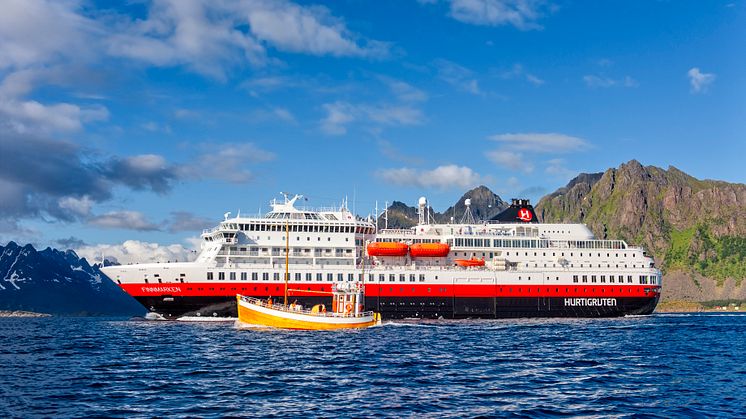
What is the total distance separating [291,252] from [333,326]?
43.0ft

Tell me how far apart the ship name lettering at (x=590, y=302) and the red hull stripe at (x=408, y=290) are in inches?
16.0

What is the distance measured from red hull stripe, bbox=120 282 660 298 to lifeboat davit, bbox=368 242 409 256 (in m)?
3.29

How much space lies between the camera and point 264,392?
2500cm

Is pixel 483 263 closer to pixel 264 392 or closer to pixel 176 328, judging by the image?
pixel 176 328

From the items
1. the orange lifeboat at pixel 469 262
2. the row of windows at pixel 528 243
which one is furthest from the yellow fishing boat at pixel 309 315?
the row of windows at pixel 528 243

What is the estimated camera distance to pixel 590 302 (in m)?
65.5

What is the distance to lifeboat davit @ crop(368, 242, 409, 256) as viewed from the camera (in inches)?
2495

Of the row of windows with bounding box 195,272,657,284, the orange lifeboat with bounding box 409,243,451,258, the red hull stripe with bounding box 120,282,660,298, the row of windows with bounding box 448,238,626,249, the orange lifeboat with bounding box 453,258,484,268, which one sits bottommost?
the red hull stripe with bounding box 120,282,660,298

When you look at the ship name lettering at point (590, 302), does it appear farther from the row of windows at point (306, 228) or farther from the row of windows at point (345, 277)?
the row of windows at point (306, 228)

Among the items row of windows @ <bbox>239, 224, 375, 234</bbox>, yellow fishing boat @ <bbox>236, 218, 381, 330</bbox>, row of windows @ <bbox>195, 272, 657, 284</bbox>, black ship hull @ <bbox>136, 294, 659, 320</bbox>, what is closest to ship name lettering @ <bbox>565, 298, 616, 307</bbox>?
black ship hull @ <bbox>136, 294, 659, 320</bbox>

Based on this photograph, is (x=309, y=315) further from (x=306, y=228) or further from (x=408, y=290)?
(x=306, y=228)

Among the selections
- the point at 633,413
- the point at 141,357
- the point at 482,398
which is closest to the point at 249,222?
the point at 141,357

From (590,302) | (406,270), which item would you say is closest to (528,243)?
(590,302)

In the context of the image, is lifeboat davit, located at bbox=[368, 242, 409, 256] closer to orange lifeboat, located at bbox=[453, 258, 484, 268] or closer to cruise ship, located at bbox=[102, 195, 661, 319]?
cruise ship, located at bbox=[102, 195, 661, 319]
